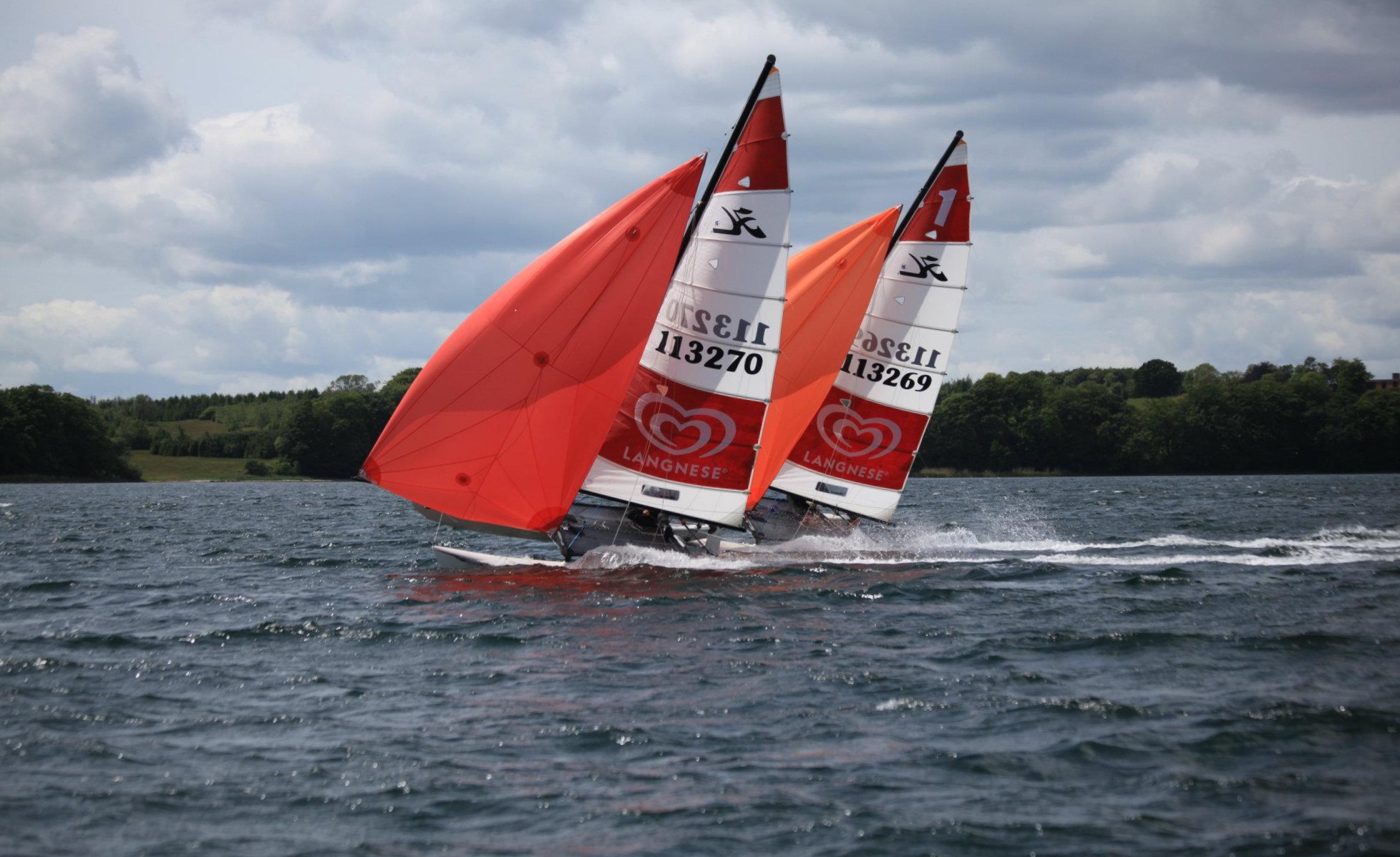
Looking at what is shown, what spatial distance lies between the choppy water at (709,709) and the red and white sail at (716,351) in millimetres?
1759

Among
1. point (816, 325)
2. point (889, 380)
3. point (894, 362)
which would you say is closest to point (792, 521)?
point (889, 380)

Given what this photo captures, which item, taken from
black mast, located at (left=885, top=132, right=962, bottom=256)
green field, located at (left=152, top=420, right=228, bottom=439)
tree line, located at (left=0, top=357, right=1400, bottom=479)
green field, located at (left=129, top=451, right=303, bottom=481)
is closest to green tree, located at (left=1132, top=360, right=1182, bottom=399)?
tree line, located at (left=0, top=357, right=1400, bottom=479)

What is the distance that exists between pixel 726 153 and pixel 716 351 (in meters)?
3.68

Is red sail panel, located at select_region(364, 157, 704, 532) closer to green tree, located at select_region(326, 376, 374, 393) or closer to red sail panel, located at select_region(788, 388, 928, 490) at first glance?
red sail panel, located at select_region(788, 388, 928, 490)

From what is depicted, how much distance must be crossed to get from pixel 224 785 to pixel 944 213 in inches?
864

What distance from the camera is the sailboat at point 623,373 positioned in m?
21.9

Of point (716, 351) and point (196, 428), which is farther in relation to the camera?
point (196, 428)

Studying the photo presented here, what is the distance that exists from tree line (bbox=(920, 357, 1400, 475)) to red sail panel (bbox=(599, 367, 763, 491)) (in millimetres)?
88175

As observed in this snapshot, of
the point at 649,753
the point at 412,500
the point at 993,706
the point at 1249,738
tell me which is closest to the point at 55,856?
the point at 649,753

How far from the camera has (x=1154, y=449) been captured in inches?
4348

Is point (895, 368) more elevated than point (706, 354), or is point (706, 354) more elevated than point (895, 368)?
point (895, 368)

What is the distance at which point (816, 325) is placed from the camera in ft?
90.8

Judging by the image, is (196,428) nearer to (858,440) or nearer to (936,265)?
(858,440)

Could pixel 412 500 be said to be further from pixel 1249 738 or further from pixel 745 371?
pixel 1249 738
